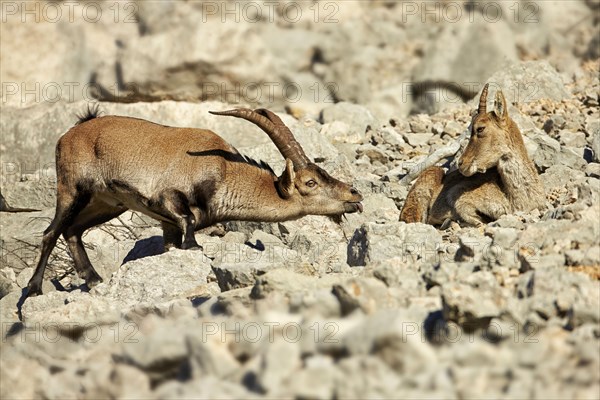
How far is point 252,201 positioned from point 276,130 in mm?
802

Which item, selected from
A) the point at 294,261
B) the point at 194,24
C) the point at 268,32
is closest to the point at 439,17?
the point at 268,32

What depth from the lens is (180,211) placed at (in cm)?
1114

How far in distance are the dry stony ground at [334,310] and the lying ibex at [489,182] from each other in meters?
0.38

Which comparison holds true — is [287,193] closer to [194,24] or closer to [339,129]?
[339,129]

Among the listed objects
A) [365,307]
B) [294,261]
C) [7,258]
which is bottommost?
[7,258]

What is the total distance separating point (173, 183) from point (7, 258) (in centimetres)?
284

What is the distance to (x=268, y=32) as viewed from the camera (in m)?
21.9

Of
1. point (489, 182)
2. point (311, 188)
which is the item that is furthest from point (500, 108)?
point (311, 188)

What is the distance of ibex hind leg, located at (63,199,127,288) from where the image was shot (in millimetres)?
11336

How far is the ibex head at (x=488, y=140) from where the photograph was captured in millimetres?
11594

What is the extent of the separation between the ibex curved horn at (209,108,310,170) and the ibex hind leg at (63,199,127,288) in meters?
1.68

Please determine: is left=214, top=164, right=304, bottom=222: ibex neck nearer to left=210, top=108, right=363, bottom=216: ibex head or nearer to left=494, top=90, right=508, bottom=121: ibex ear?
left=210, top=108, right=363, bottom=216: ibex head

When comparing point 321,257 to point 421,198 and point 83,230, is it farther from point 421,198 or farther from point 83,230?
point 83,230

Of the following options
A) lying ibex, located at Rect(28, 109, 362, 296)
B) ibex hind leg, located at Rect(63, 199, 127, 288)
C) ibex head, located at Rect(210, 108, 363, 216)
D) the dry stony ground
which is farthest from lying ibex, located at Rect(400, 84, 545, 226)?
ibex hind leg, located at Rect(63, 199, 127, 288)
